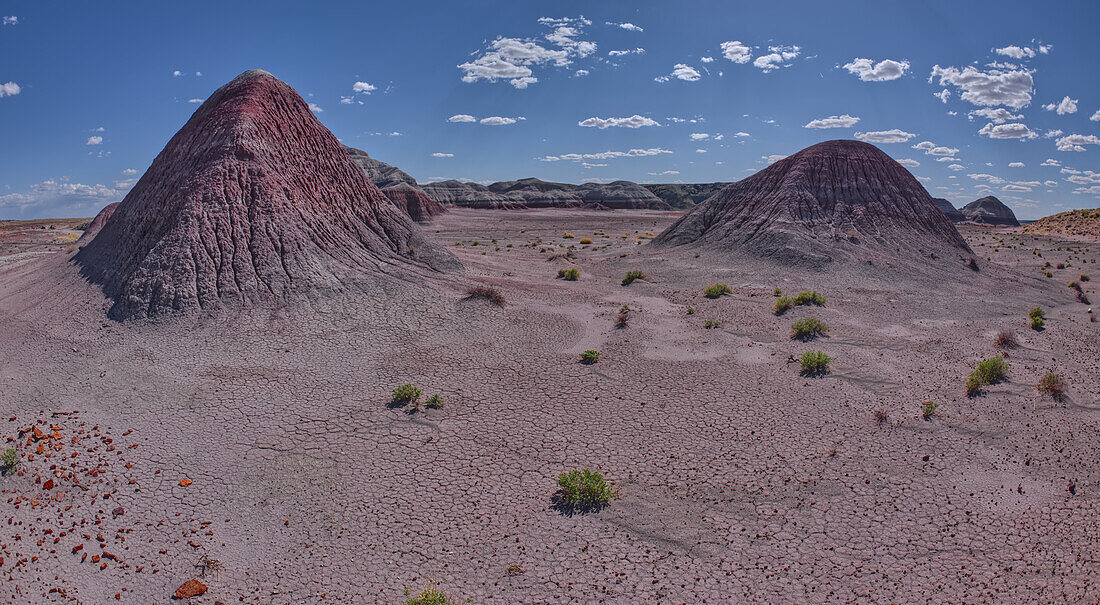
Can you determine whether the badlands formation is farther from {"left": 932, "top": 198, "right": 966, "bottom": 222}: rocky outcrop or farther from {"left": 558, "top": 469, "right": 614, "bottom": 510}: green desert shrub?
{"left": 932, "top": 198, "right": 966, "bottom": 222}: rocky outcrop

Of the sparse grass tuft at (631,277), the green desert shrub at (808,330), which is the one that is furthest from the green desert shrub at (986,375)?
the sparse grass tuft at (631,277)

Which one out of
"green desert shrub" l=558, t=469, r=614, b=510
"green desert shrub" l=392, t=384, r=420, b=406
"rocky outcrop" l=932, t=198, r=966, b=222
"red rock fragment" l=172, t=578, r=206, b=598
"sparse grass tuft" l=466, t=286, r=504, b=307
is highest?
"rocky outcrop" l=932, t=198, r=966, b=222

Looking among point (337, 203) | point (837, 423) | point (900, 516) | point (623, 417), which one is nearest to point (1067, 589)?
point (900, 516)

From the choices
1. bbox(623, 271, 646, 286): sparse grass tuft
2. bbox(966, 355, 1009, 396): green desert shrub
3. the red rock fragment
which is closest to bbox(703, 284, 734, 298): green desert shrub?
bbox(623, 271, 646, 286): sparse grass tuft

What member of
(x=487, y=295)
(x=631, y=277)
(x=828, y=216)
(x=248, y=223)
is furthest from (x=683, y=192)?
(x=248, y=223)

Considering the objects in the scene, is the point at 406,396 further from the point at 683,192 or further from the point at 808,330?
the point at 683,192

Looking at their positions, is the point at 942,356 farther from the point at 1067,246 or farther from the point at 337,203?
the point at 1067,246
